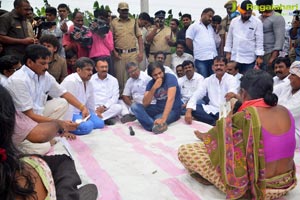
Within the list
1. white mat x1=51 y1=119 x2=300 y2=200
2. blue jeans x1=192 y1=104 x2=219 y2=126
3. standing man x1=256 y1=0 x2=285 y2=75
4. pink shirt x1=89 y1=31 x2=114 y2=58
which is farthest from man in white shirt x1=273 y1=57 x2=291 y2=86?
pink shirt x1=89 y1=31 x2=114 y2=58

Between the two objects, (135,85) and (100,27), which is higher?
(100,27)

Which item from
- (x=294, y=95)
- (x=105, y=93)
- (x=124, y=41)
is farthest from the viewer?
(x=124, y=41)

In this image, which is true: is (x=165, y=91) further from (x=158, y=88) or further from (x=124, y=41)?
(x=124, y=41)

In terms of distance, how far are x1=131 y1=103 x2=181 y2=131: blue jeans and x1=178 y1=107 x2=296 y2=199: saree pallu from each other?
1857mm

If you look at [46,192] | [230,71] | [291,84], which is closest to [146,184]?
[46,192]

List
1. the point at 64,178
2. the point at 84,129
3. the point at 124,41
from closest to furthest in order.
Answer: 1. the point at 64,178
2. the point at 84,129
3. the point at 124,41

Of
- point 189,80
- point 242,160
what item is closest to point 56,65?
point 189,80

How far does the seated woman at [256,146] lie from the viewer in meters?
1.88

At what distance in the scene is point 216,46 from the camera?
5.71 m

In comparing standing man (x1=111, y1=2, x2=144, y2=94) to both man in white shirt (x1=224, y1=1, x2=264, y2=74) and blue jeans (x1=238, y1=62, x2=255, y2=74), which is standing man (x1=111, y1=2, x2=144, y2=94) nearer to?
man in white shirt (x1=224, y1=1, x2=264, y2=74)

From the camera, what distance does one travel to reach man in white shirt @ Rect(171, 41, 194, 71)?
570 cm

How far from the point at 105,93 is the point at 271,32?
2.73 metres

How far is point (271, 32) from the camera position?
472cm

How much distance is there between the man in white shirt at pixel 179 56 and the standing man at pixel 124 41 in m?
0.80
